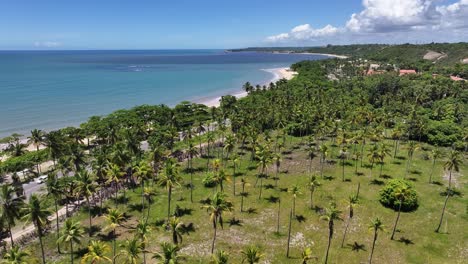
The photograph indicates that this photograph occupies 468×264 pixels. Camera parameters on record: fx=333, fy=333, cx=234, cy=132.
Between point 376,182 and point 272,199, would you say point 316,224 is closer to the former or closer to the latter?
point 272,199

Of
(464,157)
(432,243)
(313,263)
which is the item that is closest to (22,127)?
(313,263)

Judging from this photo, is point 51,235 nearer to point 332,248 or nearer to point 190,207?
point 190,207

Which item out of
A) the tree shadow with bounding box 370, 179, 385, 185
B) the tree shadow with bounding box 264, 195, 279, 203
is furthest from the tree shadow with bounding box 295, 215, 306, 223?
the tree shadow with bounding box 370, 179, 385, 185

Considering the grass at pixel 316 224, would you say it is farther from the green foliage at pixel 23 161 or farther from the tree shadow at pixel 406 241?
the green foliage at pixel 23 161

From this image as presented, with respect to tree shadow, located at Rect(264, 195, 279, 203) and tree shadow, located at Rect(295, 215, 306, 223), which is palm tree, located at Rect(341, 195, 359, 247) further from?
tree shadow, located at Rect(264, 195, 279, 203)

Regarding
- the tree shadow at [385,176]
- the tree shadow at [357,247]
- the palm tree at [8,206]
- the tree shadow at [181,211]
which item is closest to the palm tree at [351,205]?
the tree shadow at [357,247]
